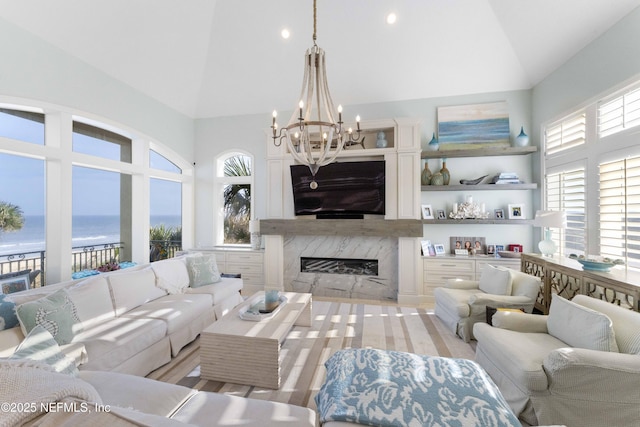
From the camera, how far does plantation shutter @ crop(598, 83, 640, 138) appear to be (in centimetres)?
266

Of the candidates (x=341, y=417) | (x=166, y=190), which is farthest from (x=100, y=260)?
(x=341, y=417)

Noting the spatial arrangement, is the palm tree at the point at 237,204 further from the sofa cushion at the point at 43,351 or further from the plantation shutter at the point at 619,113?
the plantation shutter at the point at 619,113

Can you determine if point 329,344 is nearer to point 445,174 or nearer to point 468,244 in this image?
point 468,244

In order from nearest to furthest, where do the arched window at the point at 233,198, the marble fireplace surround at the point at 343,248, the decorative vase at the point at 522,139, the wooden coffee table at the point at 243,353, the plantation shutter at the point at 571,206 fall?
the wooden coffee table at the point at 243,353
the plantation shutter at the point at 571,206
the decorative vase at the point at 522,139
the marble fireplace surround at the point at 343,248
the arched window at the point at 233,198

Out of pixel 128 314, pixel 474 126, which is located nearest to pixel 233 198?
pixel 128 314

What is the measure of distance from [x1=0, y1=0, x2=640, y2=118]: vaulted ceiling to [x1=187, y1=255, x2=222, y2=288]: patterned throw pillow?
2.83 metres

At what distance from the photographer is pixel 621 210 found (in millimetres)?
2734

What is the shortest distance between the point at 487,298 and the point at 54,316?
13.1 ft

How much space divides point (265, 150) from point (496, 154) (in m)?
4.04

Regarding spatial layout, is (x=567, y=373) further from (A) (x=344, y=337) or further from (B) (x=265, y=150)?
(B) (x=265, y=150)

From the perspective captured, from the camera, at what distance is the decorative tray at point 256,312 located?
2.55 meters

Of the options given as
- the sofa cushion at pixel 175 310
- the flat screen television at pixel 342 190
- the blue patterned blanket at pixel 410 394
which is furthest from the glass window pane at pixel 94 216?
the blue patterned blanket at pixel 410 394

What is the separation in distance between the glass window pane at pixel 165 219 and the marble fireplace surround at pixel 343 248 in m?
1.92

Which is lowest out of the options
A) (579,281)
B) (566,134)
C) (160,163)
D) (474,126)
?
(579,281)
